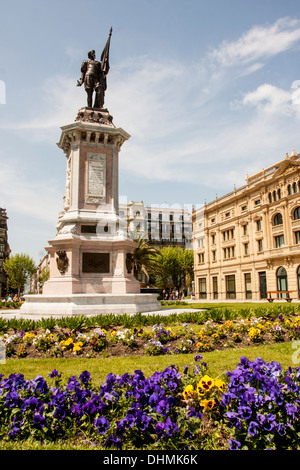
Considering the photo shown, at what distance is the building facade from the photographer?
40.5 m

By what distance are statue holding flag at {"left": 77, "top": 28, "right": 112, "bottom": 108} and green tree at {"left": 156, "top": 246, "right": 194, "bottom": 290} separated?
43.3m

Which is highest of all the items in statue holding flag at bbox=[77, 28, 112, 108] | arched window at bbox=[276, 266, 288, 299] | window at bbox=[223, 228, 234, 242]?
statue holding flag at bbox=[77, 28, 112, 108]

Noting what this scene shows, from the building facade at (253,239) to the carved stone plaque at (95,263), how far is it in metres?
27.6

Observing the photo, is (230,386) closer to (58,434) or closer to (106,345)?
(58,434)

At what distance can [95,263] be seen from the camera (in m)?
16.5

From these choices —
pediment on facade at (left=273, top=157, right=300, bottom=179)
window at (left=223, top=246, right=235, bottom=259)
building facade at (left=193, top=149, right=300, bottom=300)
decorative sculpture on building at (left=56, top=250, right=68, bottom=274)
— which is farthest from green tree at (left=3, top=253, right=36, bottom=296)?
decorative sculpture on building at (left=56, top=250, right=68, bottom=274)

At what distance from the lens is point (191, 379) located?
460 cm

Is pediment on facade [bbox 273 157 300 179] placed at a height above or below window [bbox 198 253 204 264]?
above

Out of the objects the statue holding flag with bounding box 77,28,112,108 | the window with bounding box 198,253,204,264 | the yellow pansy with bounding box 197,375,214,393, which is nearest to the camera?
the yellow pansy with bounding box 197,375,214,393

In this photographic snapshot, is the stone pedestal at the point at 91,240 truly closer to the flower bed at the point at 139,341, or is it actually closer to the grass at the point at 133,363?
the flower bed at the point at 139,341

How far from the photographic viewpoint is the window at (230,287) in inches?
2056

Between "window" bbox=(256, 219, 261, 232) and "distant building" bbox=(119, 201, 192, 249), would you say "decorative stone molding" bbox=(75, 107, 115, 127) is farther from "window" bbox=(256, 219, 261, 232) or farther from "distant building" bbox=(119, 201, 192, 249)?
"distant building" bbox=(119, 201, 192, 249)

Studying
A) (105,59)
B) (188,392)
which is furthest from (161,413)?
(105,59)
